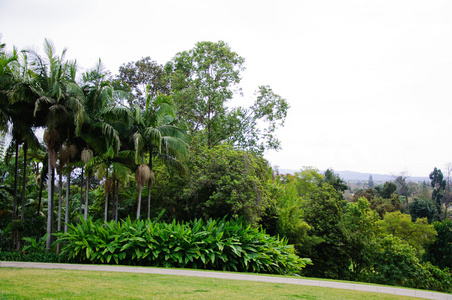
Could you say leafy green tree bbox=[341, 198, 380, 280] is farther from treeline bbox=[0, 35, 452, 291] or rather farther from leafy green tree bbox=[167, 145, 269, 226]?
leafy green tree bbox=[167, 145, 269, 226]

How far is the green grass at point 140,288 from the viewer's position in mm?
6227

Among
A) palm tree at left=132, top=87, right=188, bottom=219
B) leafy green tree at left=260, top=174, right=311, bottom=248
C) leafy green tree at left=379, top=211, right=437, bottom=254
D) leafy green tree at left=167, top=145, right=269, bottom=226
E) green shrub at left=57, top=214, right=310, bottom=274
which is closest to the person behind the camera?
green shrub at left=57, top=214, right=310, bottom=274

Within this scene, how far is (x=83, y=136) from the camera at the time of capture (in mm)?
14195

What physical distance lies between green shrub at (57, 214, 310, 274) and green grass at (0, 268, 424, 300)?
264cm

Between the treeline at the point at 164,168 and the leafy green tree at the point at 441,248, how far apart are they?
0.33 ft

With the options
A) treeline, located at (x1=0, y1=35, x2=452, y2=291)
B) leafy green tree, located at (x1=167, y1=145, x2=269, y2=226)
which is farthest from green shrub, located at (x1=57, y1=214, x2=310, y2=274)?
leafy green tree, located at (x1=167, y1=145, x2=269, y2=226)

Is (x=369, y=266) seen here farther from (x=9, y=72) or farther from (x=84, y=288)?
(x=9, y=72)

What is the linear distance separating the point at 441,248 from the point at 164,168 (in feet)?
78.6

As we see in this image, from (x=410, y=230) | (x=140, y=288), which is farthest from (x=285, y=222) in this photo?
(x=410, y=230)

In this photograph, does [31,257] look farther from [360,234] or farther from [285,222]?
[360,234]

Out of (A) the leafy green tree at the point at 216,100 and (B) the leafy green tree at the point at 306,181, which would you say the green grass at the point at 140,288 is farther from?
(B) the leafy green tree at the point at 306,181

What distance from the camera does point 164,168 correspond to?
1967 cm

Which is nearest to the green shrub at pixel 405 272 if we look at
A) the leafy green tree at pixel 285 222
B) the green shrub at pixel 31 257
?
the leafy green tree at pixel 285 222

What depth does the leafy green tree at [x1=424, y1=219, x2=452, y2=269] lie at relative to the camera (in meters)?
28.5
